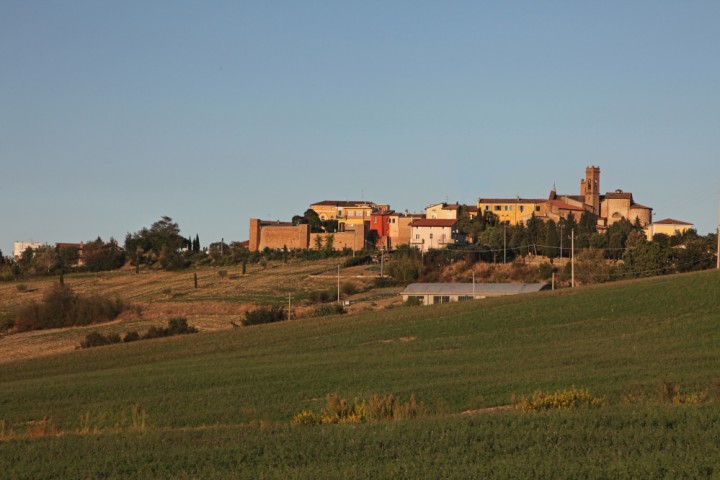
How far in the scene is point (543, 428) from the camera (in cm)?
1595

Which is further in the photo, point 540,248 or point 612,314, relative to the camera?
point 540,248

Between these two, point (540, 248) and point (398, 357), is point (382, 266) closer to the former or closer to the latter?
point (540, 248)

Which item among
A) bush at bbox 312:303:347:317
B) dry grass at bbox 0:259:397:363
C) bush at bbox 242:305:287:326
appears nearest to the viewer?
bush at bbox 242:305:287:326

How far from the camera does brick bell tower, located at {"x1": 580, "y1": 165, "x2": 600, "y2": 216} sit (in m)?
136

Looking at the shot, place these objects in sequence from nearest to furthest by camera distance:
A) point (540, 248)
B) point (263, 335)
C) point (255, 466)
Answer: point (255, 466)
point (263, 335)
point (540, 248)

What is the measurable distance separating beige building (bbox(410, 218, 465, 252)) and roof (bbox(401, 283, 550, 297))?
41968 millimetres

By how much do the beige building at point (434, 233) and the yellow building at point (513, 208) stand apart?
10999 mm

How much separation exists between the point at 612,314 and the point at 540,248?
59.8 m

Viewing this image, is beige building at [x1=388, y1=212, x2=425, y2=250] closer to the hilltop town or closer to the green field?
the hilltop town

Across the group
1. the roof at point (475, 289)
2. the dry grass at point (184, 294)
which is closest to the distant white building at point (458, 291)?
the roof at point (475, 289)

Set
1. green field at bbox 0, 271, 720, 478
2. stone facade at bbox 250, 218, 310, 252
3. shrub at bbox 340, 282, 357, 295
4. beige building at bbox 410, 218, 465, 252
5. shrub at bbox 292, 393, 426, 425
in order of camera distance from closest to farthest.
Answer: green field at bbox 0, 271, 720, 478
shrub at bbox 292, 393, 426, 425
shrub at bbox 340, 282, 357, 295
beige building at bbox 410, 218, 465, 252
stone facade at bbox 250, 218, 310, 252

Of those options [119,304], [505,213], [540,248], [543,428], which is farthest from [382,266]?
[543,428]

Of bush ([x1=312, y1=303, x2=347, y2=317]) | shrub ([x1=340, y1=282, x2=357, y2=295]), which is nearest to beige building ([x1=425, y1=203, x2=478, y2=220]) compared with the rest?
shrub ([x1=340, y1=282, x2=357, y2=295])

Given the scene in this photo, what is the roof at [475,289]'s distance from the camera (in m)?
71.4
